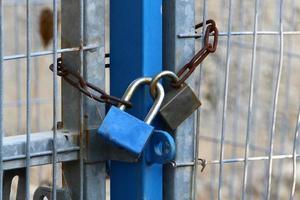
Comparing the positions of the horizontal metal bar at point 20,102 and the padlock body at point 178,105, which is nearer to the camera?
the padlock body at point 178,105

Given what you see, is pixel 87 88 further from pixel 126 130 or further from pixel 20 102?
pixel 20 102

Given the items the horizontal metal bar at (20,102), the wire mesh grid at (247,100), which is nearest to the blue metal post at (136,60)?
the wire mesh grid at (247,100)

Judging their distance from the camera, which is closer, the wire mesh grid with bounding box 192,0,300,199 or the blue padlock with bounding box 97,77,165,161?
the blue padlock with bounding box 97,77,165,161

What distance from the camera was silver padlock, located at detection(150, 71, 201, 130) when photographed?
1.39 metres

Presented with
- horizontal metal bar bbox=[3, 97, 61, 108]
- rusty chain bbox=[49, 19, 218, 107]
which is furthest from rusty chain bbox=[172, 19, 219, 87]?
horizontal metal bar bbox=[3, 97, 61, 108]

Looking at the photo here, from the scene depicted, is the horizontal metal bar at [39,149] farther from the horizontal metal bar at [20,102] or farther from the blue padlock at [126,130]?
the horizontal metal bar at [20,102]

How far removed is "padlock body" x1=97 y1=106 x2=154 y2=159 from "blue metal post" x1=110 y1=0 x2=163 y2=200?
6 centimetres

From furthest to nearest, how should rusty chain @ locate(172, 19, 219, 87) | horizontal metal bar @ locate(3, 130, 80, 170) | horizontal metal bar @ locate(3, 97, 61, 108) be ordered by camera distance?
1. horizontal metal bar @ locate(3, 97, 61, 108)
2. rusty chain @ locate(172, 19, 219, 87)
3. horizontal metal bar @ locate(3, 130, 80, 170)

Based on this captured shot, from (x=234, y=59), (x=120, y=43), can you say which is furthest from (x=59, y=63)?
(x=234, y=59)

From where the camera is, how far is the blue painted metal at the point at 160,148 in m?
1.37

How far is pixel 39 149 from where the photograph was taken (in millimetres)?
1325

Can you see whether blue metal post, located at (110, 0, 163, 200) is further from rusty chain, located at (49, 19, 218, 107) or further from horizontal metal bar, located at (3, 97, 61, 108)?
horizontal metal bar, located at (3, 97, 61, 108)

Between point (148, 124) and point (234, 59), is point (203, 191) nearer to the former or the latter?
point (234, 59)

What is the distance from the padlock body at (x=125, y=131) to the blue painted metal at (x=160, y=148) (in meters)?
0.04
